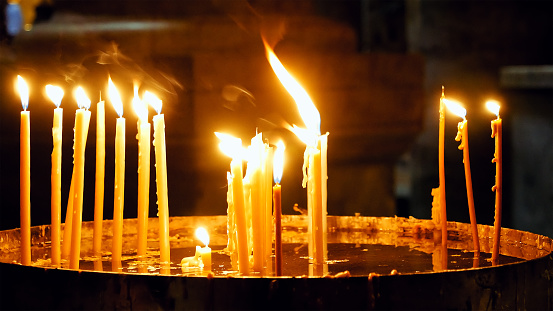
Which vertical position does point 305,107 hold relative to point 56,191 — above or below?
above

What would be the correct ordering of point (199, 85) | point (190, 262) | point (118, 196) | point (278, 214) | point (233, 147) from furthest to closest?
point (199, 85)
point (118, 196)
point (190, 262)
point (233, 147)
point (278, 214)

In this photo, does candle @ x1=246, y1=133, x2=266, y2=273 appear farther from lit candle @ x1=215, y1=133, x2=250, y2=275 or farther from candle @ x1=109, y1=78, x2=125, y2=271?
candle @ x1=109, y1=78, x2=125, y2=271

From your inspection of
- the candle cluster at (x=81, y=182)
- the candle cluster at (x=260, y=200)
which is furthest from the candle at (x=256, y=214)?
the candle cluster at (x=81, y=182)

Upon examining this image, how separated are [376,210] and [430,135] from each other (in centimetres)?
265

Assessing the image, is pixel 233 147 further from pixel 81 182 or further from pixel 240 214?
pixel 81 182

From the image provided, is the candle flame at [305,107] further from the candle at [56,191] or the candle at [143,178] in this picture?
the candle at [56,191]

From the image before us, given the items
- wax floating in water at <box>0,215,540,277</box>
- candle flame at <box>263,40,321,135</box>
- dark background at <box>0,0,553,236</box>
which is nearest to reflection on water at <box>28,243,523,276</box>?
wax floating in water at <box>0,215,540,277</box>

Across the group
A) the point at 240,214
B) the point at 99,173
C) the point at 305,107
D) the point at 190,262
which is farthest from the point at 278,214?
the point at 99,173

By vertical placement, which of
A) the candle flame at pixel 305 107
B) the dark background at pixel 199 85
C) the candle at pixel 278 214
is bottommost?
the candle at pixel 278 214

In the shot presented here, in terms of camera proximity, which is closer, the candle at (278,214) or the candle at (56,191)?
the candle at (278,214)

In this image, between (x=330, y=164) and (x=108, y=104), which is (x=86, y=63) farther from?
(x=330, y=164)

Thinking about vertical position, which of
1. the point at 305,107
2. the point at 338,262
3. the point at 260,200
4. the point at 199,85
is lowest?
the point at 338,262

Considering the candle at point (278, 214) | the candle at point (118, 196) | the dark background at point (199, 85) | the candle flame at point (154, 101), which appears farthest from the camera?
the dark background at point (199, 85)

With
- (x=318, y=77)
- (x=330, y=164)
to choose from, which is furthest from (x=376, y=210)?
(x=318, y=77)
